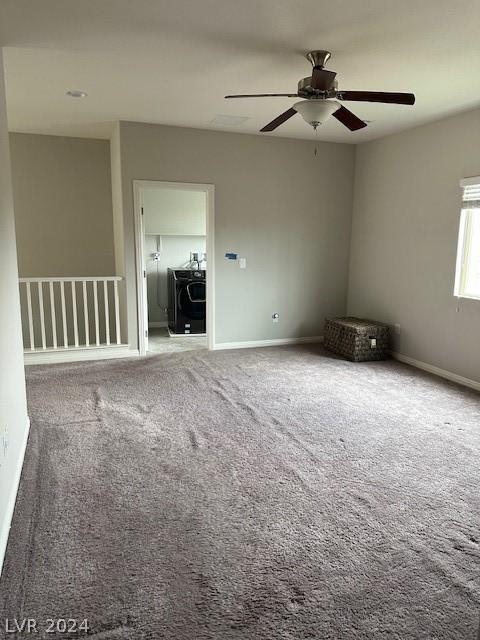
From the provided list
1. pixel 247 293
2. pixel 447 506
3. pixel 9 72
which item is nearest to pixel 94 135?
pixel 9 72

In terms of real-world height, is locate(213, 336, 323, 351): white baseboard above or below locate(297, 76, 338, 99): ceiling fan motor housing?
below

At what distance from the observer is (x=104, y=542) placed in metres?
2.08

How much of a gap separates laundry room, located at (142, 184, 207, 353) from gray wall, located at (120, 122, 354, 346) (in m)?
0.85

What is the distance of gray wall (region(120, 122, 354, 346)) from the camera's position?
5.07 m

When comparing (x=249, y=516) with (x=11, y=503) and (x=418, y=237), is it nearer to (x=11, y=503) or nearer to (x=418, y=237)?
(x=11, y=503)

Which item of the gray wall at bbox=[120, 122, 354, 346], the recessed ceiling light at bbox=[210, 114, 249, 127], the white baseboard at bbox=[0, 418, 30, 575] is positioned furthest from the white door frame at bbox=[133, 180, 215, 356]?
the white baseboard at bbox=[0, 418, 30, 575]

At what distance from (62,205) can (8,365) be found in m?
3.95

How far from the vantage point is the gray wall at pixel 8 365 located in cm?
220

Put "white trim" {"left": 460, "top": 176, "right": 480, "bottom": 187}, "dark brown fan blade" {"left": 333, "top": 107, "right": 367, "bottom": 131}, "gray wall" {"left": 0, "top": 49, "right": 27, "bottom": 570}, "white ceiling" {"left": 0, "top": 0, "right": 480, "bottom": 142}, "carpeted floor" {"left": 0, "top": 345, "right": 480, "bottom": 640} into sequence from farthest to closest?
1. "white trim" {"left": 460, "top": 176, "right": 480, "bottom": 187}
2. "dark brown fan blade" {"left": 333, "top": 107, "right": 367, "bottom": 131}
3. "white ceiling" {"left": 0, "top": 0, "right": 480, "bottom": 142}
4. "gray wall" {"left": 0, "top": 49, "right": 27, "bottom": 570}
5. "carpeted floor" {"left": 0, "top": 345, "right": 480, "bottom": 640}

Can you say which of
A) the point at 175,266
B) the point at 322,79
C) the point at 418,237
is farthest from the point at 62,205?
the point at 418,237

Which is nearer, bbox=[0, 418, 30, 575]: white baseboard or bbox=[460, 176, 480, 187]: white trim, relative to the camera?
bbox=[0, 418, 30, 575]: white baseboard

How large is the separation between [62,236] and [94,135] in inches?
53.1

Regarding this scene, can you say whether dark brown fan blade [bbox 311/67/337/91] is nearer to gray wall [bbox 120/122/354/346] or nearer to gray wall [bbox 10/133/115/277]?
gray wall [bbox 120/122/354/346]

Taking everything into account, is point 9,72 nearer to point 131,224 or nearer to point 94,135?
point 131,224
